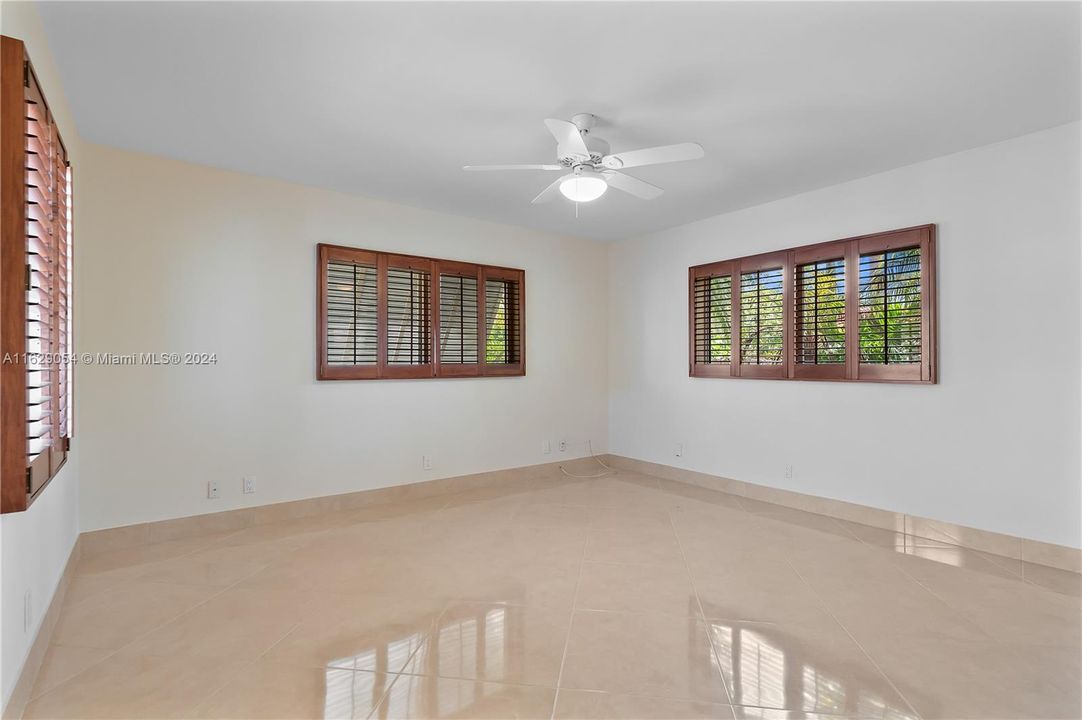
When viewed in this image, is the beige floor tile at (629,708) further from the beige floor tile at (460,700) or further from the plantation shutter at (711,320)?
the plantation shutter at (711,320)

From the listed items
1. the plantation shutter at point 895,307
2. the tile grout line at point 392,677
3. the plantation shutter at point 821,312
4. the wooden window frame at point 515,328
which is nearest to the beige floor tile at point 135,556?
the tile grout line at point 392,677

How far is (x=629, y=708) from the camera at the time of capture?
1954 mm

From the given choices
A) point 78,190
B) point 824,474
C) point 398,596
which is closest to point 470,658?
point 398,596

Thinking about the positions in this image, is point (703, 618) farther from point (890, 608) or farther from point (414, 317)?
point (414, 317)

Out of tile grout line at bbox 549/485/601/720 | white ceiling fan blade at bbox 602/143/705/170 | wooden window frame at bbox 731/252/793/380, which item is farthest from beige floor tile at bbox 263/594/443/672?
wooden window frame at bbox 731/252/793/380

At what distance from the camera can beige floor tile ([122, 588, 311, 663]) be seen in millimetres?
2334

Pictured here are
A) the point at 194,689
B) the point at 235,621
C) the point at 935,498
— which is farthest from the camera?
the point at 935,498

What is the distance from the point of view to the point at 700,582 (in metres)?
3.06

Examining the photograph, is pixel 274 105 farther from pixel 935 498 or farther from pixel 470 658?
pixel 935 498

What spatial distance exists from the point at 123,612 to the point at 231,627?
626 millimetres

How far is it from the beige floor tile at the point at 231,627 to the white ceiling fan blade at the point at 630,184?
9.41ft

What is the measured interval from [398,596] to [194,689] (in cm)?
97

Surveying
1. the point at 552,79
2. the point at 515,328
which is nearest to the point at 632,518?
the point at 515,328

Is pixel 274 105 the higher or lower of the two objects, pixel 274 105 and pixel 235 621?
the higher
